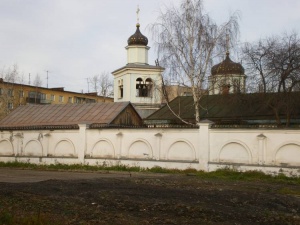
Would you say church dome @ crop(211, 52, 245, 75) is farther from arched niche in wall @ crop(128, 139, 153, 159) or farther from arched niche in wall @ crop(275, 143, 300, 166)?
arched niche in wall @ crop(275, 143, 300, 166)

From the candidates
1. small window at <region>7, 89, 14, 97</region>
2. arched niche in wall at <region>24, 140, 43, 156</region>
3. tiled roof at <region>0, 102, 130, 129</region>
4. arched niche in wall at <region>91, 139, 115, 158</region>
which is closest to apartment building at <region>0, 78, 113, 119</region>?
small window at <region>7, 89, 14, 97</region>

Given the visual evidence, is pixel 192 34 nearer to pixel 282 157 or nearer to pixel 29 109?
pixel 282 157

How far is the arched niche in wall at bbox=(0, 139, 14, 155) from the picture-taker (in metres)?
27.3

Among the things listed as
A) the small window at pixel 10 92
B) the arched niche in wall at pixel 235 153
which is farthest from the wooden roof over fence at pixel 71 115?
the small window at pixel 10 92

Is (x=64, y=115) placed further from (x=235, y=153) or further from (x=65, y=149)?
(x=235, y=153)

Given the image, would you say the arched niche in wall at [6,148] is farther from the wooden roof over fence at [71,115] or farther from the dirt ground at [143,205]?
the dirt ground at [143,205]

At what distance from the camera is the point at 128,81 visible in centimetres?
3681

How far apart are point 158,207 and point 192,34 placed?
17.9 metres

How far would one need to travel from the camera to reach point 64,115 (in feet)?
99.5

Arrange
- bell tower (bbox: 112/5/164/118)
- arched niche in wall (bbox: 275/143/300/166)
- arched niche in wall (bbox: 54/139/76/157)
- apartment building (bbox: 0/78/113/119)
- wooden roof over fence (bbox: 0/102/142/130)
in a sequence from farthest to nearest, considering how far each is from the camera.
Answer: apartment building (bbox: 0/78/113/119) < bell tower (bbox: 112/5/164/118) < wooden roof over fence (bbox: 0/102/142/130) < arched niche in wall (bbox: 54/139/76/157) < arched niche in wall (bbox: 275/143/300/166)

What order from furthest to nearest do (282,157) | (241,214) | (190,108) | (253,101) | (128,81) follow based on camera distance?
(128,81), (190,108), (253,101), (282,157), (241,214)

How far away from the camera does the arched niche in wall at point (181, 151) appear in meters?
21.1

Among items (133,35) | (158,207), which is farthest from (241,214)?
(133,35)

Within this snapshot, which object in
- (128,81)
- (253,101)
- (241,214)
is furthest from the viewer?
(128,81)
